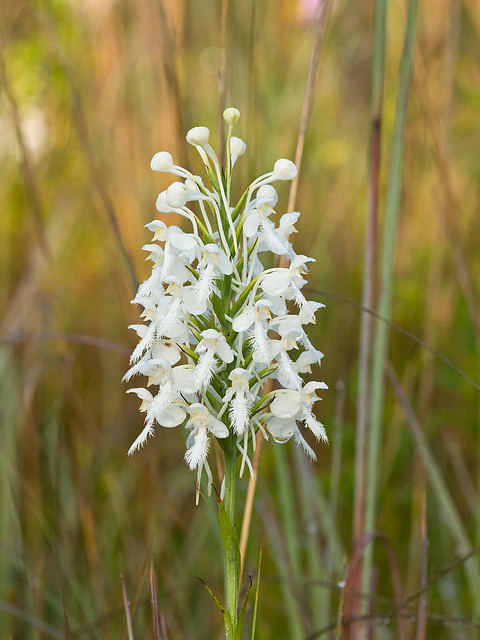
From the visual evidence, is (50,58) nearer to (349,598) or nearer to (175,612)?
(175,612)

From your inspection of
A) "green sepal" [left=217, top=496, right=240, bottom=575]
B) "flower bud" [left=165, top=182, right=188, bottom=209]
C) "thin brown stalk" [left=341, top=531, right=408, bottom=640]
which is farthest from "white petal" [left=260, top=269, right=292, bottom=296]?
"thin brown stalk" [left=341, top=531, right=408, bottom=640]

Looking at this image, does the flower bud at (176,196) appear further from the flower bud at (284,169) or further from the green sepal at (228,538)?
the green sepal at (228,538)

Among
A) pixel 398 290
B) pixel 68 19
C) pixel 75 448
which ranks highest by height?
pixel 68 19

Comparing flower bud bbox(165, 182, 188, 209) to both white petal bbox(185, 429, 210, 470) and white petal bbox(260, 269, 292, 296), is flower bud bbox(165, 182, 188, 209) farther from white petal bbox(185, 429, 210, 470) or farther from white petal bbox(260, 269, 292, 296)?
white petal bbox(185, 429, 210, 470)

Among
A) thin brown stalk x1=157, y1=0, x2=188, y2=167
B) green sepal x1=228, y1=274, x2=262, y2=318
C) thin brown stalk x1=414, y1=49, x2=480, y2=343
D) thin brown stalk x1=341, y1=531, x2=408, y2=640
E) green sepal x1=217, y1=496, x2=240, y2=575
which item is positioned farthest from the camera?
thin brown stalk x1=414, y1=49, x2=480, y2=343

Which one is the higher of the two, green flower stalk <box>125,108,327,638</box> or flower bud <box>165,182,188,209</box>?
flower bud <box>165,182,188,209</box>

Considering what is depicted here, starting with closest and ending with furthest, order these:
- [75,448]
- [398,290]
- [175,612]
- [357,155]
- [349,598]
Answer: [349,598]
[75,448]
[175,612]
[398,290]
[357,155]

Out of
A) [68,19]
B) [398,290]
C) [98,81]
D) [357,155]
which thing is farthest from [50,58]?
[398,290]

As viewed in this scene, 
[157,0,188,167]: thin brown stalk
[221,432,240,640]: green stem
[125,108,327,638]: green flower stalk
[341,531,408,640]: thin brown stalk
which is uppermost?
[157,0,188,167]: thin brown stalk
